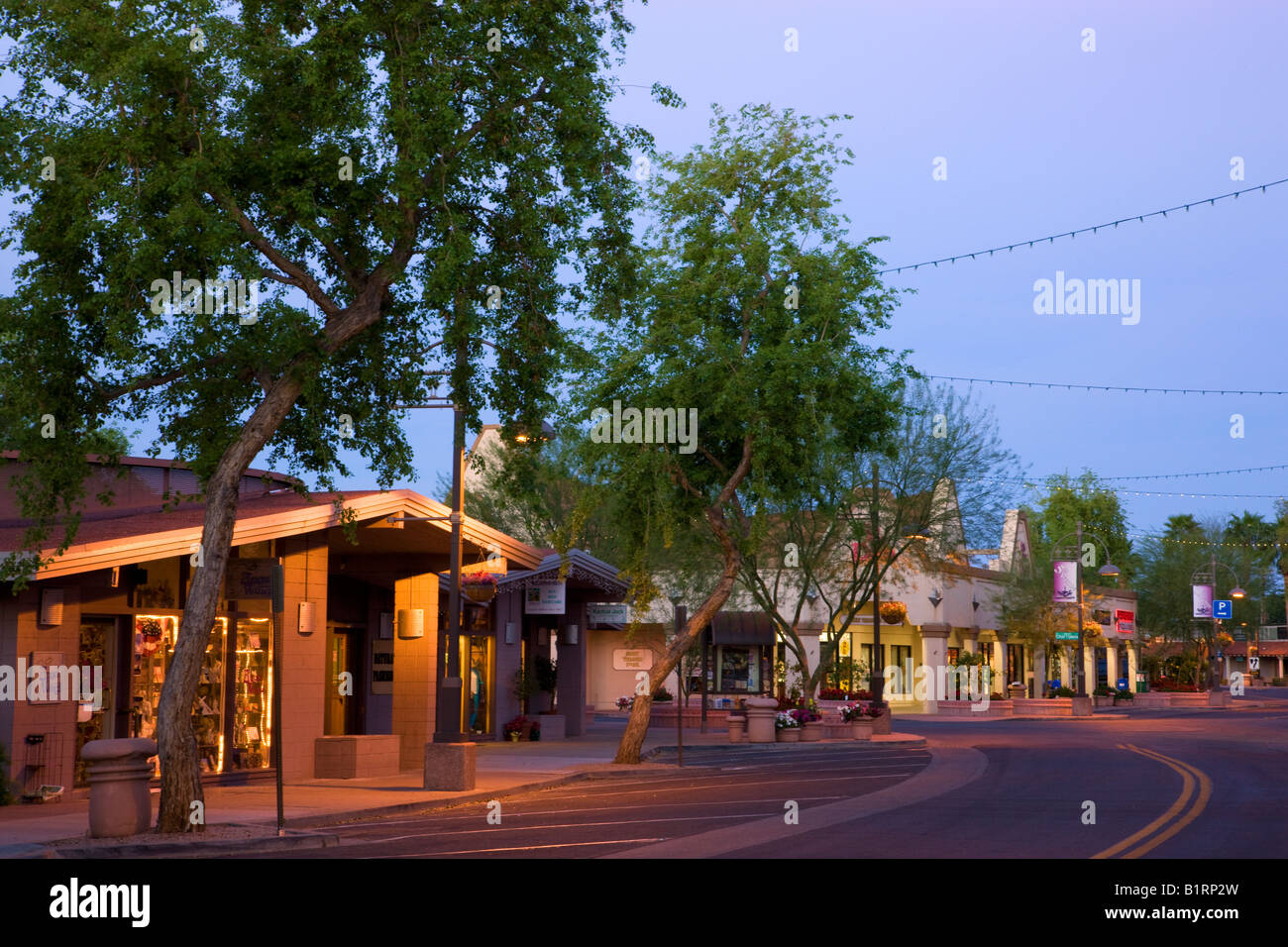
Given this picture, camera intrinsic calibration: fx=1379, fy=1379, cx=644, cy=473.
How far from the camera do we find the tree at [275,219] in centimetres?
1575

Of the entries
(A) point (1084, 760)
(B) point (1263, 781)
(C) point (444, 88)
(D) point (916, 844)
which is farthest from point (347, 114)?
(A) point (1084, 760)

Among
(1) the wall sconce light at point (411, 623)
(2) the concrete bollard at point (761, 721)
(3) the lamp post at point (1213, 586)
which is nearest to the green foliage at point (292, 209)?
(1) the wall sconce light at point (411, 623)

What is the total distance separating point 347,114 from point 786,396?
12.8 metres

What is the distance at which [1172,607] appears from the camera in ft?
264

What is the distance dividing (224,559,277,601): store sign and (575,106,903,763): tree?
8.16 m

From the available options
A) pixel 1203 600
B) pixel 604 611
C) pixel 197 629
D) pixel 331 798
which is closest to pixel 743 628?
pixel 604 611

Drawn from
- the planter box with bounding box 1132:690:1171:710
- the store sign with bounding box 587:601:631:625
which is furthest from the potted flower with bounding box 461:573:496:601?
the planter box with bounding box 1132:690:1171:710

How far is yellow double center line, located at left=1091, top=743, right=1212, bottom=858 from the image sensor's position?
1317 cm

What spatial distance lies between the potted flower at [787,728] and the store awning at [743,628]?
22.0m

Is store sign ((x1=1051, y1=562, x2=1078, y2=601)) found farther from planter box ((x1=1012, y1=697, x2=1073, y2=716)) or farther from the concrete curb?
the concrete curb

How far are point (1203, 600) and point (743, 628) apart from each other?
2650cm

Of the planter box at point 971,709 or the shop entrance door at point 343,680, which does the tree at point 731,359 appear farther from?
the planter box at point 971,709
